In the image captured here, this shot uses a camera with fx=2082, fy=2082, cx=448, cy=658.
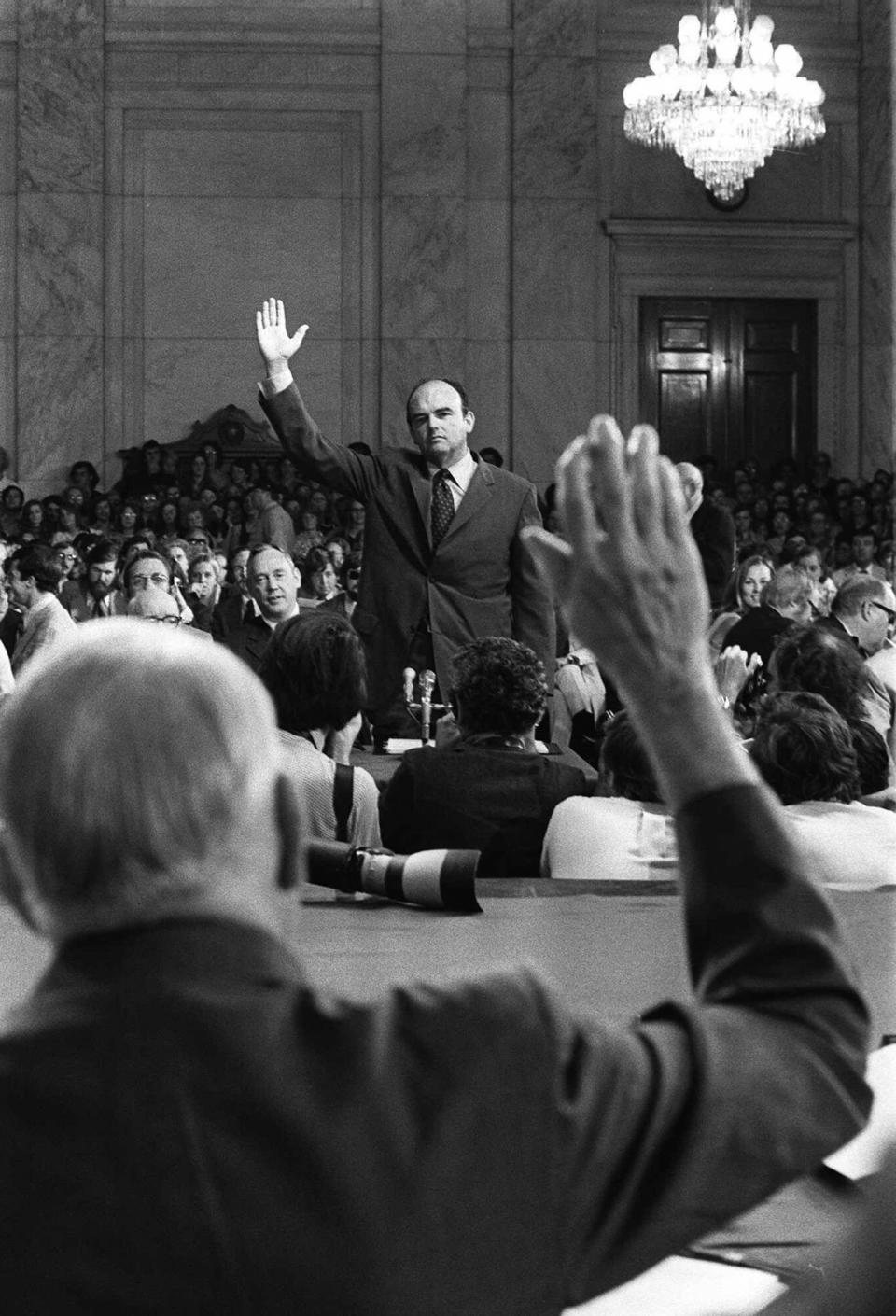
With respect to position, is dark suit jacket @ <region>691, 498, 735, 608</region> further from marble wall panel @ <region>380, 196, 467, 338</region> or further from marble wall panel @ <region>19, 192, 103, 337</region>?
marble wall panel @ <region>19, 192, 103, 337</region>

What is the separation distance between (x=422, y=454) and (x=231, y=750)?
6.11 m

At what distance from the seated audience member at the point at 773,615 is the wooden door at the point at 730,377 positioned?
36.9 ft

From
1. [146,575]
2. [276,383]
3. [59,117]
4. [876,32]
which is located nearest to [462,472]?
[276,383]

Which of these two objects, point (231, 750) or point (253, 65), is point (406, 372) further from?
point (231, 750)

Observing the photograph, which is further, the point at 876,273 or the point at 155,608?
the point at 876,273

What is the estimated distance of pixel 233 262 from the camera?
18953mm

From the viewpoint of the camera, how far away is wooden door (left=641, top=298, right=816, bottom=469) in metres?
19.6

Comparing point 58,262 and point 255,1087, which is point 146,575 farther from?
point 58,262

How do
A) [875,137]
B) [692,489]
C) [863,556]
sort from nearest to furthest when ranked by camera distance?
[692,489]
[863,556]
[875,137]

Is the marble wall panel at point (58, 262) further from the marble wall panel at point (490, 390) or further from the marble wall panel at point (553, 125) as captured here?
the marble wall panel at point (553, 125)

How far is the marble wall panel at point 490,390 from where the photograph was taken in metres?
18.8

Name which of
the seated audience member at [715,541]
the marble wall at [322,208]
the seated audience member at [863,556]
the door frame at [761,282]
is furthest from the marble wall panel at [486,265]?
the seated audience member at [715,541]

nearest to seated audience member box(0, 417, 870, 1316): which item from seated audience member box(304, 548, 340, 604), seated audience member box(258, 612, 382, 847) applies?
seated audience member box(258, 612, 382, 847)

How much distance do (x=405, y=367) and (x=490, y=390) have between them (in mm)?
795
